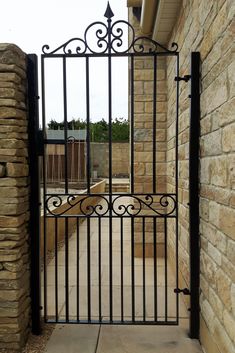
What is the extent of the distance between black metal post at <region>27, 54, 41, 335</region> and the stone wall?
14643 mm

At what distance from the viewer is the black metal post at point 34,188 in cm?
256

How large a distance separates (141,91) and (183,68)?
4.99 feet

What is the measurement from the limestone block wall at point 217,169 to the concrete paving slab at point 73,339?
76 centimetres

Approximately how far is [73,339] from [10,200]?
107 centimetres

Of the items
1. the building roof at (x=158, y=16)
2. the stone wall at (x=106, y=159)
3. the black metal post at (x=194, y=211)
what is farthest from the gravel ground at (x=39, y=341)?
the stone wall at (x=106, y=159)

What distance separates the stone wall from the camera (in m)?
17.6

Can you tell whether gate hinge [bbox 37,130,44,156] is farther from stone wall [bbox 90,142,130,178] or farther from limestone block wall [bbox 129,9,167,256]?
stone wall [bbox 90,142,130,178]

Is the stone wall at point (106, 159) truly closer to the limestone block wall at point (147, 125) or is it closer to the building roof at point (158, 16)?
the limestone block wall at point (147, 125)

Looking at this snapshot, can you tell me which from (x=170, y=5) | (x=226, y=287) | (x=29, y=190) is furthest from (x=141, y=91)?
(x=226, y=287)

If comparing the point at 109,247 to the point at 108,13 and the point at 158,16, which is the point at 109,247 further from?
the point at 158,16

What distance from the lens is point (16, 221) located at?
234cm

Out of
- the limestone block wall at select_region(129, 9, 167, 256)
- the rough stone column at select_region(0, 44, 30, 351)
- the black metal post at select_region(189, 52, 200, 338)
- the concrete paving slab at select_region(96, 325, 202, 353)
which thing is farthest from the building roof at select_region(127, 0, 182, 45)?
the concrete paving slab at select_region(96, 325, 202, 353)

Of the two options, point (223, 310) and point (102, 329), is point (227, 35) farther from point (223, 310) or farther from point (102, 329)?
point (102, 329)

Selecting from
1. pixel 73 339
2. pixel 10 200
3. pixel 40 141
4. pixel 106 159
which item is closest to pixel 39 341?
pixel 73 339
